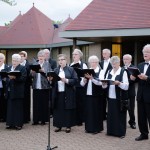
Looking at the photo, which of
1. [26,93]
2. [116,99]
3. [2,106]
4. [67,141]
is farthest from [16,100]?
[116,99]

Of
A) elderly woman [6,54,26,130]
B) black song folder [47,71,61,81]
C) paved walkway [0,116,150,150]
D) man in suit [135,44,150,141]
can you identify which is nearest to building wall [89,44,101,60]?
elderly woman [6,54,26,130]

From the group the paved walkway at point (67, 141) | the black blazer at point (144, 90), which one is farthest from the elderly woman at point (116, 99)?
the black blazer at point (144, 90)

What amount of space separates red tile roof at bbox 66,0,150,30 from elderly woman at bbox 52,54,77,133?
9005 mm

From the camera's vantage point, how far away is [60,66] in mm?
9102

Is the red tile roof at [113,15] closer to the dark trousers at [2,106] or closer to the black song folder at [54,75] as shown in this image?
the dark trousers at [2,106]

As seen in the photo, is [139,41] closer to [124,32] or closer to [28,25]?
[124,32]

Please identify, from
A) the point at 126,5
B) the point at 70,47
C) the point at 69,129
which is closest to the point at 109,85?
the point at 69,129

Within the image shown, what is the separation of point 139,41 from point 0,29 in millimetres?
17287

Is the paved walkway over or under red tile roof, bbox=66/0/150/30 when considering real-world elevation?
under

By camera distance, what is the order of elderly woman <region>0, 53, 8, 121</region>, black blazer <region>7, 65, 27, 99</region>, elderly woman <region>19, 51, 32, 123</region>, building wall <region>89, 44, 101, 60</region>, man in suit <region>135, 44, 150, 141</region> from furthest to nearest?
building wall <region>89, 44, 101, 60</region>, elderly woman <region>19, 51, 32, 123</region>, elderly woman <region>0, 53, 8, 121</region>, black blazer <region>7, 65, 27, 99</region>, man in suit <region>135, 44, 150, 141</region>

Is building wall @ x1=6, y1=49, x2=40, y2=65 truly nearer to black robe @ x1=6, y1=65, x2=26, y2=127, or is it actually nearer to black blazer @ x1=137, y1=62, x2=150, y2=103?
black robe @ x1=6, y1=65, x2=26, y2=127

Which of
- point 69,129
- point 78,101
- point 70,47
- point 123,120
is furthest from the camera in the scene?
point 70,47

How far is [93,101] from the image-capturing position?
346 inches

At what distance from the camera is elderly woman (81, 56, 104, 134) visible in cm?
875
